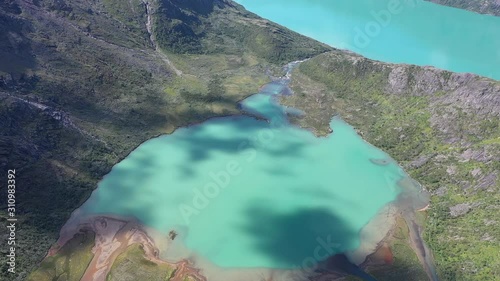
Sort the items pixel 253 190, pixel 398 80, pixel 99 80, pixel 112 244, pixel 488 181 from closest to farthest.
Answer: pixel 112 244 < pixel 488 181 < pixel 253 190 < pixel 99 80 < pixel 398 80

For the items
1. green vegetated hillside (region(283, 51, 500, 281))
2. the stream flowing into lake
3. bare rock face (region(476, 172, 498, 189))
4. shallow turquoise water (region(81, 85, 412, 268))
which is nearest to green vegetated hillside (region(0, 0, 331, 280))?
the stream flowing into lake

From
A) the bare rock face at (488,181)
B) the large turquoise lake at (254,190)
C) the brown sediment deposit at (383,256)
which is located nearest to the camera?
the brown sediment deposit at (383,256)

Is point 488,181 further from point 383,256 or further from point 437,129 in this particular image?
point 383,256

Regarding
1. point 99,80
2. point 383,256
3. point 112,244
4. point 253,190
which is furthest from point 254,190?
point 99,80

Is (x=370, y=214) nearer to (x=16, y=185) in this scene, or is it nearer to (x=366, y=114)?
(x=366, y=114)

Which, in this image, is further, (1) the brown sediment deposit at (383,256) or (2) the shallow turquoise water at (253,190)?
(2) the shallow turquoise water at (253,190)

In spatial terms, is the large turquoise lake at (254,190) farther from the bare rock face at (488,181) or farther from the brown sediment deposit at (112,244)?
the bare rock face at (488,181)

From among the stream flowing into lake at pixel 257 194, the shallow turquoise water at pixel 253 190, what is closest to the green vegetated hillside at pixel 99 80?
the stream flowing into lake at pixel 257 194
